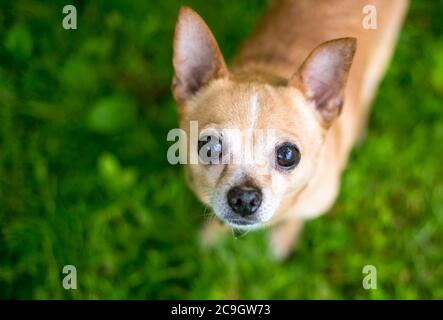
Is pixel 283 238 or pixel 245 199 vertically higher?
pixel 283 238

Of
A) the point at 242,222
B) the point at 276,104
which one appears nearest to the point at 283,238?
the point at 242,222

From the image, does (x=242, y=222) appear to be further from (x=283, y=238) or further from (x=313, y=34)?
(x=313, y=34)

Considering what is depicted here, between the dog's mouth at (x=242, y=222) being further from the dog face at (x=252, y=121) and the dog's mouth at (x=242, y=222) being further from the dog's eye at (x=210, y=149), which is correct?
the dog's eye at (x=210, y=149)

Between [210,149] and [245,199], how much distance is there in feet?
0.98

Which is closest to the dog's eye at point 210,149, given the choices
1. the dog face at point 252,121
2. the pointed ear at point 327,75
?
the dog face at point 252,121

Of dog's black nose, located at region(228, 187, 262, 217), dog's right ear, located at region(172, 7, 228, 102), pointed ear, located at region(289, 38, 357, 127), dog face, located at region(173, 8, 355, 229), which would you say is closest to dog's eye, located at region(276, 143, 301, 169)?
dog face, located at region(173, 8, 355, 229)

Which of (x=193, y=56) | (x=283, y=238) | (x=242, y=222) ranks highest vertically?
(x=193, y=56)

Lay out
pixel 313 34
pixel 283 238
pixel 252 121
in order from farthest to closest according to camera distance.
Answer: pixel 283 238 → pixel 313 34 → pixel 252 121

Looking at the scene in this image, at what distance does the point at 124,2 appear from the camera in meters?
4.18

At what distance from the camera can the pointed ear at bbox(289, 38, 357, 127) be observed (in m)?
2.69

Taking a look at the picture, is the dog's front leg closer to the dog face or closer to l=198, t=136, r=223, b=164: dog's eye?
the dog face

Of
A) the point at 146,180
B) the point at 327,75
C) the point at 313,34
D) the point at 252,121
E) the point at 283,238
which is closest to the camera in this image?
the point at 252,121

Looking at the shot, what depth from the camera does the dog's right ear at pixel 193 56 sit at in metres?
2.75

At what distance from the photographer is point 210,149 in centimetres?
279
